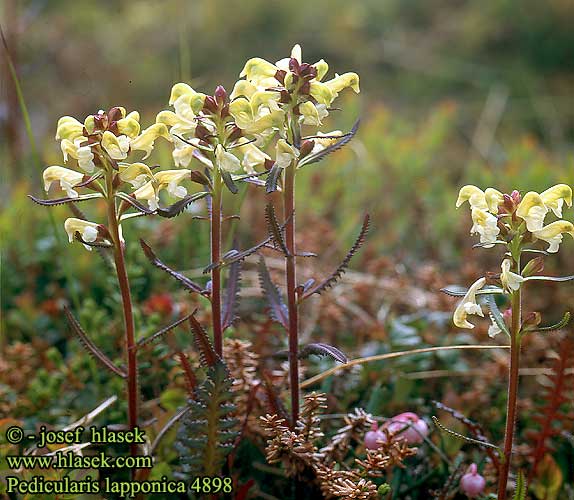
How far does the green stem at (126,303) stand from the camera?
2.78 feet

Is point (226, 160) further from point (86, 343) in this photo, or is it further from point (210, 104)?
point (86, 343)

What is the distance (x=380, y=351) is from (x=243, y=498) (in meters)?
0.45

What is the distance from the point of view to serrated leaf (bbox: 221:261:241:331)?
92 centimetres

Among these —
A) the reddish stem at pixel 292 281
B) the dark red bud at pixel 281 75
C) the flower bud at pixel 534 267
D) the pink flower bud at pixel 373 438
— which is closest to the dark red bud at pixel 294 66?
the dark red bud at pixel 281 75

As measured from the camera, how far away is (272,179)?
0.80 m

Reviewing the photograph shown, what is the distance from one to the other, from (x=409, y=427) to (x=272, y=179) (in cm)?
43

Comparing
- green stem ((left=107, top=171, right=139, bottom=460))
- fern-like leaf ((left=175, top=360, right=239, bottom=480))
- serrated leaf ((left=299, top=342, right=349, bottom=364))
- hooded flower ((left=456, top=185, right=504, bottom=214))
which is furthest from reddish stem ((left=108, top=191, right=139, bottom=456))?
hooded flower ((left=456, top=185, right=504, bottom=214))

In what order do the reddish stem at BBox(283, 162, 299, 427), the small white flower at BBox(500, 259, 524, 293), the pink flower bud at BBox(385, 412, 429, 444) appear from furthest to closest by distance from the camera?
the pink flower bud at BBox(385, 412, 429, 444) < the reddish stem at BBox(283, 162, 299, 427) < the small white flower at BBox(500, 259, 524, 293)

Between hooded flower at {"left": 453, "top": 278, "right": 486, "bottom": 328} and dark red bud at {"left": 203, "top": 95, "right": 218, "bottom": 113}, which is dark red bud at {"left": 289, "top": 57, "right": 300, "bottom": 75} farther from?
hooded flower at {"left": 453, "top": 278, "right": 486, "bottom": 328}

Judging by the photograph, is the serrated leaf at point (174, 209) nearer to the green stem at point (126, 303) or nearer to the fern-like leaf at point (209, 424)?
the green stem at point (126, 303)

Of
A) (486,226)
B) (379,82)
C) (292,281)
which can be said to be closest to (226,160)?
(292,281)

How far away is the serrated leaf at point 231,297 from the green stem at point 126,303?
4.8 inches

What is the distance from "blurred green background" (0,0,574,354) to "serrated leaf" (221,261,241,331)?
2.72 ft

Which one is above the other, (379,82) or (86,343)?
(379,82)
